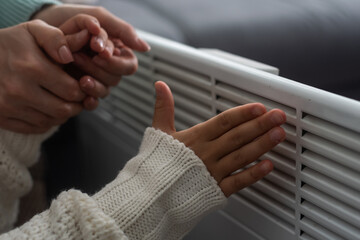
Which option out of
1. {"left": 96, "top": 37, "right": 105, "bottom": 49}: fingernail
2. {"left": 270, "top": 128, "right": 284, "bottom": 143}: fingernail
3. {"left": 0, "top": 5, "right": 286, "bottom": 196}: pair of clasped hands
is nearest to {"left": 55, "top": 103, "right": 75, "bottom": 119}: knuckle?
{"left": 0, "top": 5, "right": 286, "bottom": 196}: pair of clasped hands

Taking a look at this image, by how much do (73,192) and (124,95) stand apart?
0.35 meters

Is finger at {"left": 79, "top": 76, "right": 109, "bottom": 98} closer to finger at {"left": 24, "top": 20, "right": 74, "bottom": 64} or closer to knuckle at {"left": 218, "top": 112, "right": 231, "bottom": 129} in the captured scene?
finger at {"left": 24, "top": 20, "right": 74, "bottom": 64}

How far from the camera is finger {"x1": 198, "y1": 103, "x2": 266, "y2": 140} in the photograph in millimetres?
509

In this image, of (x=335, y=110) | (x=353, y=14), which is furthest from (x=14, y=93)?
(x=353, y=14)

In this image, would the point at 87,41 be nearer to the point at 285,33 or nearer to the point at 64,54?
the point at 64,54

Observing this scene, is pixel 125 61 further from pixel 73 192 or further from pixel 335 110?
pixel 335 110

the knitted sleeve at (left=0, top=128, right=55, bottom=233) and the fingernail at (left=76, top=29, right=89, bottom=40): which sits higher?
the fingernail at (left=76, top=29, right=89, bottom=40)

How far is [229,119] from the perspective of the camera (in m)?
0.53

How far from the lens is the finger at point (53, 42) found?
61 centimetres

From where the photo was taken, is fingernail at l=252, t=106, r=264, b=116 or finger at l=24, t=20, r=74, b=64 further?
finger at l=24, t=20, r=74, b=64

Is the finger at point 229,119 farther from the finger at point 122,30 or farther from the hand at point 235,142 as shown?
the finger at point 122,30

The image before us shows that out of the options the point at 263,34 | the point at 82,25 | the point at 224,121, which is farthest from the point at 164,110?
the point at 263,34

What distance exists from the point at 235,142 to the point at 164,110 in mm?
104

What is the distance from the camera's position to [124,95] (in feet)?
2.84
